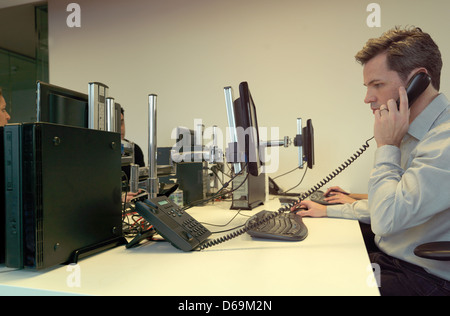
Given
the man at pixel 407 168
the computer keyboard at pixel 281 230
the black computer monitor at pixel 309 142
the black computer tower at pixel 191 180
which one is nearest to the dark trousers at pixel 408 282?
the man at pixel 407 168

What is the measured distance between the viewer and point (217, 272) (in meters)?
0.65

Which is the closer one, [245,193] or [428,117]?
[428,117]

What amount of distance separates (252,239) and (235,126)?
0.37 meters

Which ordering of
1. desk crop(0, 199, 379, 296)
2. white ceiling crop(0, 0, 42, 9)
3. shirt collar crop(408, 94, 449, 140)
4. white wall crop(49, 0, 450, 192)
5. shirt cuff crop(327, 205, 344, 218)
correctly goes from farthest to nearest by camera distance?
white ceiling crop(0, 0, 42, 9) → white wall crop(49, 0, 450, 192) → shirt cuff crop(327, 205, 344, 218) → shirt collar crop(408, 94, 449, 140) → desk crop(0, 199, 379, 296)

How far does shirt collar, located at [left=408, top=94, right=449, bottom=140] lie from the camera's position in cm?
98

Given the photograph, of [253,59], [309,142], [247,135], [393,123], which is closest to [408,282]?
[393,123]

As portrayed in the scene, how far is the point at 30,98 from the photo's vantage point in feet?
13.4

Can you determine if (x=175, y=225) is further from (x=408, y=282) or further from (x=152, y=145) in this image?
A: (x=408, y=282)

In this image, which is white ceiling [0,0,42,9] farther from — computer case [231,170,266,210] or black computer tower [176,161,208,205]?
computer case [231,170,266,210]

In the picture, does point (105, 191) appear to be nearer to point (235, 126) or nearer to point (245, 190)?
point (235, 126)

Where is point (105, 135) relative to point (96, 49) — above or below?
below

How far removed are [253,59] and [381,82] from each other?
148 cm

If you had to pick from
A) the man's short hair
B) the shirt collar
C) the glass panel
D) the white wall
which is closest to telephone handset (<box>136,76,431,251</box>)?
the shirt collar

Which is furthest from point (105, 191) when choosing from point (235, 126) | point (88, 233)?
point (235, 126)
